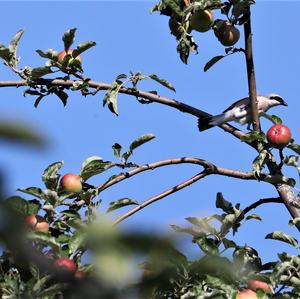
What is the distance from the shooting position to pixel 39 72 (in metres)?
3.97

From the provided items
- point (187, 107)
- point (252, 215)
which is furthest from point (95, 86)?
point (252, 215)

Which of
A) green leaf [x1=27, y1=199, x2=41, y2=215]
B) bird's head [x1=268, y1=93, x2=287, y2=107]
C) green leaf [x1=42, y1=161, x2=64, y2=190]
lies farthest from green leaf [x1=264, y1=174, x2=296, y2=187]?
bird's head [x1=268, y1=93, x2=287, y2=107]

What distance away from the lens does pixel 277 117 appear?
3.94 m

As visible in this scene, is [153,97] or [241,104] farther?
[241,104]

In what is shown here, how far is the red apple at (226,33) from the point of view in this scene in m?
4.02

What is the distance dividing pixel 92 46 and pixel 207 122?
92 cm

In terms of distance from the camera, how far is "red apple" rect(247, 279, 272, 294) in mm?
2859

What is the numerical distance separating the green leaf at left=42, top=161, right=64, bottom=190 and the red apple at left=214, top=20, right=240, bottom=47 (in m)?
1.29

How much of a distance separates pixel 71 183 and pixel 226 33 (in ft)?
4.32

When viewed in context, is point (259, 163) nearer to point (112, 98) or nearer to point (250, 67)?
point (250, 67)

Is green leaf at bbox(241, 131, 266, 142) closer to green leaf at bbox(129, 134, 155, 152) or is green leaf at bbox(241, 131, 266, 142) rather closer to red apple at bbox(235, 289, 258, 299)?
green leaf at bbox(129, 134, 155, 152)

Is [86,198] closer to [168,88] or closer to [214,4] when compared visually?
[168,88]

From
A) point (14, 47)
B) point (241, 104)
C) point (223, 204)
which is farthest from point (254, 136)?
point (241, 104)

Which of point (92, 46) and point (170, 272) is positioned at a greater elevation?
point (92, 46)
